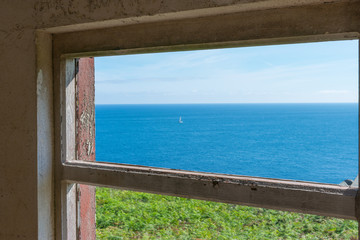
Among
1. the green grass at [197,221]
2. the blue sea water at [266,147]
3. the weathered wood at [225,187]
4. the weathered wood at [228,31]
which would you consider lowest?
the green grass at [197,221]

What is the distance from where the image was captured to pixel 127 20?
38.5 inches

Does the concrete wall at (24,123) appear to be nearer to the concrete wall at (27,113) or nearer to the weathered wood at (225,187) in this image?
the concrete wall at (27,113)

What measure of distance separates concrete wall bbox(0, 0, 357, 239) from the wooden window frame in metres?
0.05

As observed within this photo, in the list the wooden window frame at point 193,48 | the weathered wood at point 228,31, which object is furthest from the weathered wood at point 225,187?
the weathered wood at point 228,31

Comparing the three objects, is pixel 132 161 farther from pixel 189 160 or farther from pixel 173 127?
pixel 173 127

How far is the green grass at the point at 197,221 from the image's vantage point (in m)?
1.09

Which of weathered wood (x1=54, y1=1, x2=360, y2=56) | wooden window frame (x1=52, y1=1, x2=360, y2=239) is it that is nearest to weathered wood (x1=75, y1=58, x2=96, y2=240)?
wooden window frame (x1=52, y1=1, x2=360, y2=239)

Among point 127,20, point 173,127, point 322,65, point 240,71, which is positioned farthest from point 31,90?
point 322,65

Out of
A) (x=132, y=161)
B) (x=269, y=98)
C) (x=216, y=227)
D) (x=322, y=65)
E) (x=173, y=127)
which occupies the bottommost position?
(x=216, y=227)

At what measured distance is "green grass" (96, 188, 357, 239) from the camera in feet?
3.57

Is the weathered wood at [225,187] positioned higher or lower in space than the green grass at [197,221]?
higher

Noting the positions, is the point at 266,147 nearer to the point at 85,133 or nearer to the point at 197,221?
the point at 197,221

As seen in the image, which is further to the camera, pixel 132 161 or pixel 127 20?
pixel 132 161

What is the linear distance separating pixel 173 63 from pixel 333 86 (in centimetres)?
67
